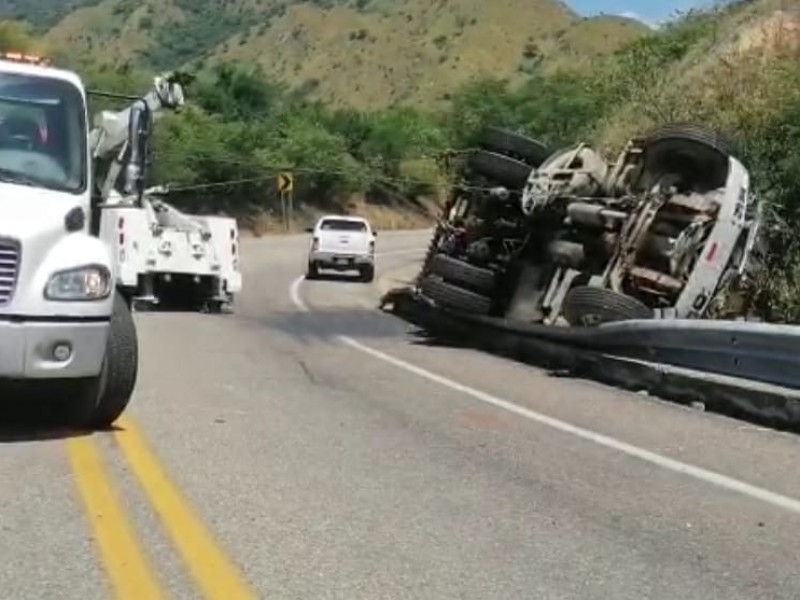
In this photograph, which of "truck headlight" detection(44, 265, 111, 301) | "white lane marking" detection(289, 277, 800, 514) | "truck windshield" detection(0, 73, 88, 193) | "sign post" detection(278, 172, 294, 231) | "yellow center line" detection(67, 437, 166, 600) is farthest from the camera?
"sign post" detection(278, 172, 294, 231)

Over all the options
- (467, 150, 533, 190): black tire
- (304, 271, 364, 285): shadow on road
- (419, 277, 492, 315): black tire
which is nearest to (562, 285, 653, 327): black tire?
(419, 277, 492, 315): black tire

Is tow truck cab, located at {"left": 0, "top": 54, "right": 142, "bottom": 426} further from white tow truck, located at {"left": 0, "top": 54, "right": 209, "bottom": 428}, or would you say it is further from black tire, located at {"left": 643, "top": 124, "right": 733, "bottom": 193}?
black tire, located at {"left": 643, "top": 124, "right": 733, "bottom": 193}

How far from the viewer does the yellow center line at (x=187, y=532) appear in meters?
6.00

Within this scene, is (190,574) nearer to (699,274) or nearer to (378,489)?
(378,489)

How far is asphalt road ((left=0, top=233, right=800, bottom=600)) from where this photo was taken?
20.6ft

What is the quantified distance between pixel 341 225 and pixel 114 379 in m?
29.7

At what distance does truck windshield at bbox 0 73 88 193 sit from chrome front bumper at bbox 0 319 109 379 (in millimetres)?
1427

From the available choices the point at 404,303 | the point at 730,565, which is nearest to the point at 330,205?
the point at 404,303

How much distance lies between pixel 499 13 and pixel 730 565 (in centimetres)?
14681

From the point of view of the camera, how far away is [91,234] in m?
10.2

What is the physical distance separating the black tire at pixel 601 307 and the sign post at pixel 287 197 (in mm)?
48271

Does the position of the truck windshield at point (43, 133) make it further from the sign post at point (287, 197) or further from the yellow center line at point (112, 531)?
the sign post at point (287, 197)

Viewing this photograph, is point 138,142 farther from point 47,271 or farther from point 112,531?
point 112,531

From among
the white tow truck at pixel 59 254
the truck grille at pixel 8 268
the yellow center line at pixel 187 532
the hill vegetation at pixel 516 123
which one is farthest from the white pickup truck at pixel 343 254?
the truck grille at pixel 8 268
